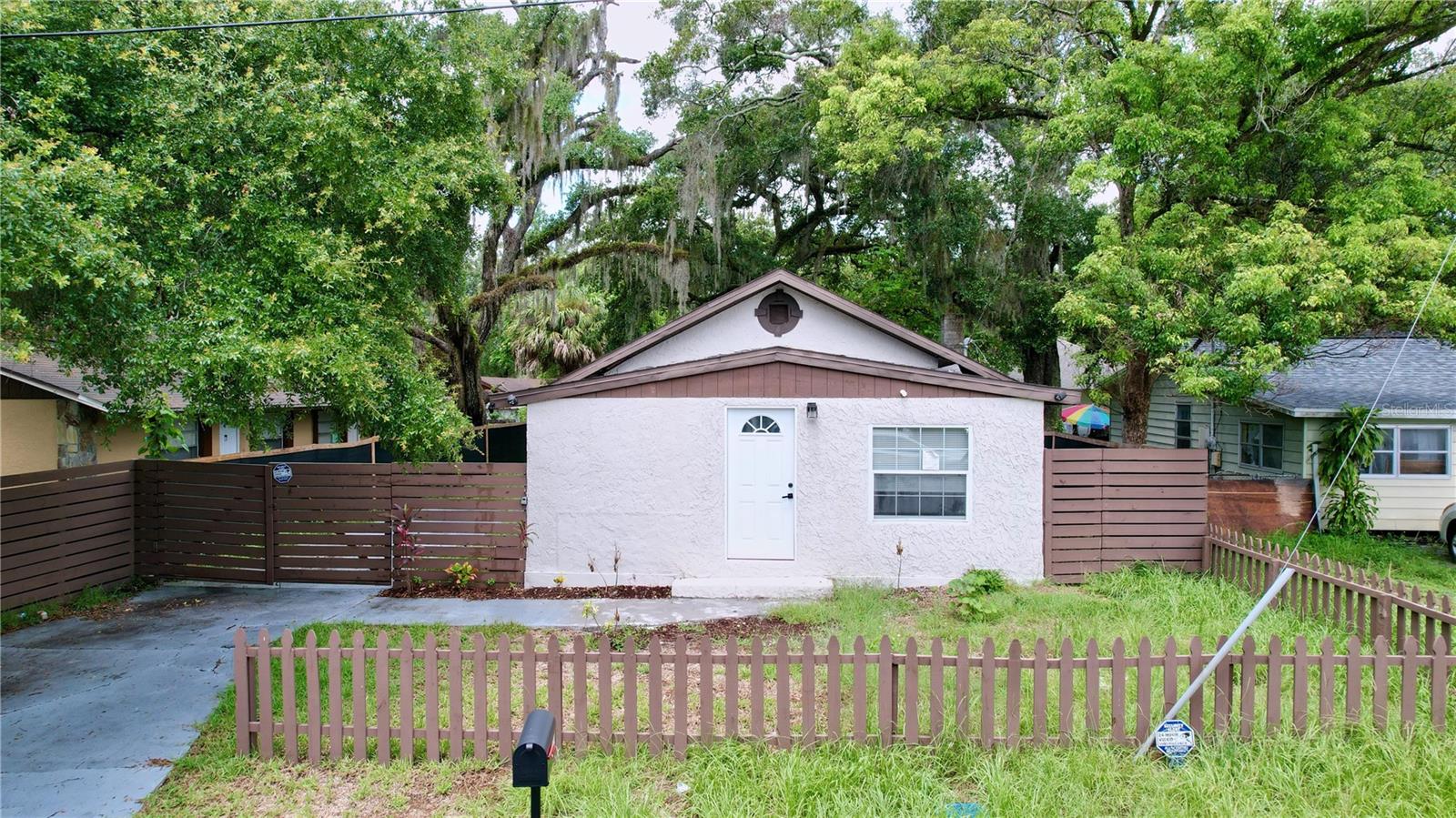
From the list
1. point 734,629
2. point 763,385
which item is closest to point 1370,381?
point 763,385

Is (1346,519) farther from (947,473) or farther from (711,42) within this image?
(711,42)

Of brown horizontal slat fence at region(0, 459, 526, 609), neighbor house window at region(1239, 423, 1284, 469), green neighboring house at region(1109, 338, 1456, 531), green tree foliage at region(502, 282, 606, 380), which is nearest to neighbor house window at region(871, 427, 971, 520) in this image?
brown horizontal slat fence at region(0, 459, 526, 609)

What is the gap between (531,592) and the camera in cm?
924

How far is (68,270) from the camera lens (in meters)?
5.10

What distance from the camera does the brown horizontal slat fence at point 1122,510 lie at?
9602 millimetres

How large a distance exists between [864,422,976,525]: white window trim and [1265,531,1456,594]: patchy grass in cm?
509

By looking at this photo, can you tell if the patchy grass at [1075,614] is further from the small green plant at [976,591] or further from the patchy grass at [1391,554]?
the patchy grass at [1391,554]

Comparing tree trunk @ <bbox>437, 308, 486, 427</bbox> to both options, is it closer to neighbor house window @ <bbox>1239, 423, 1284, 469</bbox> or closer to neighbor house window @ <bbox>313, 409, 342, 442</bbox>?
neighbor house window @ <bbox>313, 409, 342, 442</bbox>

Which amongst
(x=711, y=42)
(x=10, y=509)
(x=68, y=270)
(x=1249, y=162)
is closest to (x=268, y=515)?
(x=10, y=509)

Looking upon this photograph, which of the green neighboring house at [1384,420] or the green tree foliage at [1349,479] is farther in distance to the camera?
the green neighboring house at [1384,420]

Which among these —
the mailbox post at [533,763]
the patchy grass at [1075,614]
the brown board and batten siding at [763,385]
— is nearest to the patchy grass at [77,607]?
the brown board and batten siding at [763,385]

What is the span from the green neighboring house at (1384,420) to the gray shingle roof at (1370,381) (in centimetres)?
1

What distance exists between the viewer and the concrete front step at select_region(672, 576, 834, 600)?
912 centimetres

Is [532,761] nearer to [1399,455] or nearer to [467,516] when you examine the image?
[467,516]
